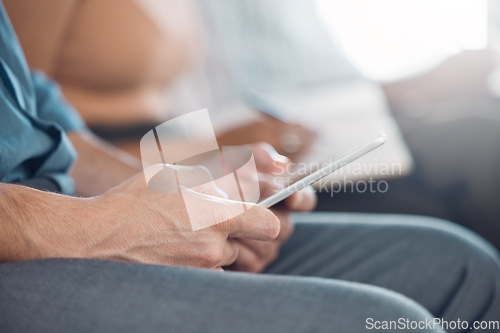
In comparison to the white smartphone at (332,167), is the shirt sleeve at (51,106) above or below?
above

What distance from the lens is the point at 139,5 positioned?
1209 mm

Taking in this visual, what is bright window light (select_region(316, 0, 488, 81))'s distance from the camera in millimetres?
1539

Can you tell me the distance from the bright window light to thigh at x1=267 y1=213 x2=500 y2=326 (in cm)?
93

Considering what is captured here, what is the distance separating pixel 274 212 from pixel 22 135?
297mm

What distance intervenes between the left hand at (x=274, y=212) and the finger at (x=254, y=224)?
0.15 metres

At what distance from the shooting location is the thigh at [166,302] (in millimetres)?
321

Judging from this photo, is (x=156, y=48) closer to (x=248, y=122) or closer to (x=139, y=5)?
(x=139, y=5)

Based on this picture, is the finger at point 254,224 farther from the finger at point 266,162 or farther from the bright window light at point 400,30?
the bright window light at point 400,30

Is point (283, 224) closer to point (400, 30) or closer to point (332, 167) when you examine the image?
point (332, 167)

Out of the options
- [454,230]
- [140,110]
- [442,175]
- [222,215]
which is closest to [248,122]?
[140,110]

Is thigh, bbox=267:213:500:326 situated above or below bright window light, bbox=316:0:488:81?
below

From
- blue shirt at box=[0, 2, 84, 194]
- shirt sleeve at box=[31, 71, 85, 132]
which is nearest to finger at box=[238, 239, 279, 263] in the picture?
blue shirt at box=[0, 2, 84, 194]

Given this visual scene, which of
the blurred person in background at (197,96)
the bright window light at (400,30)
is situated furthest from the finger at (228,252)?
the bright window light at (400,30)

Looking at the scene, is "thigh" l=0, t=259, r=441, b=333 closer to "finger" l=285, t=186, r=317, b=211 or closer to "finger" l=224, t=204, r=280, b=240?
"finger" l=224, t=204, r=280, b=240
